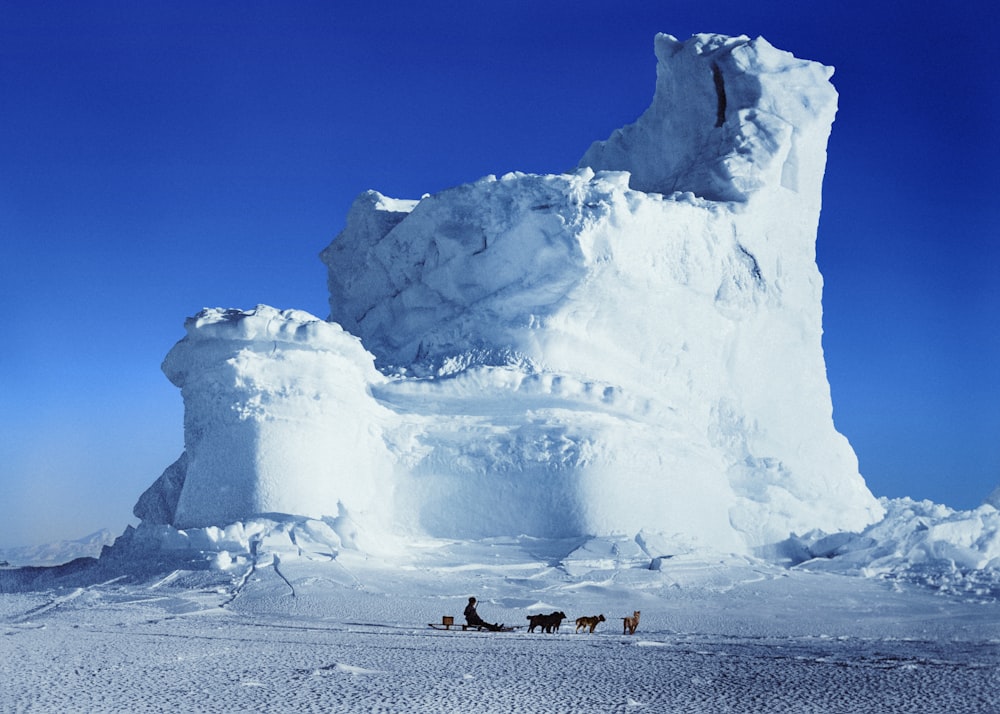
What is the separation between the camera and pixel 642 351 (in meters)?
22.4

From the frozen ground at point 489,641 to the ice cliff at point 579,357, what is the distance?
240 cm

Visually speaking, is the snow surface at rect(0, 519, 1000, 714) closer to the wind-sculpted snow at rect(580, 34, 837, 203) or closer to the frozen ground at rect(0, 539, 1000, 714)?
the frozen ground at rect(0, 539, 1000, 714)

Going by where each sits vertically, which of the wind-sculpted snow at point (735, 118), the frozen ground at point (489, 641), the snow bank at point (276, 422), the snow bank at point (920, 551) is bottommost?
the frozen ground at point (489, 641)

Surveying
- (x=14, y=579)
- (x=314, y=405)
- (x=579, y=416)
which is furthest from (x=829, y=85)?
(x=14, y=579)

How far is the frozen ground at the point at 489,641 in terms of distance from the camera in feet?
22.3

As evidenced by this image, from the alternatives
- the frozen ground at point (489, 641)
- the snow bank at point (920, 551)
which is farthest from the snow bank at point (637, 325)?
the frozen ground at point (489, 641)

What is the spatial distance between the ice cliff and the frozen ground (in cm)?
240

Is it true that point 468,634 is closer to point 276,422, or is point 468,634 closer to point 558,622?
point 558,622

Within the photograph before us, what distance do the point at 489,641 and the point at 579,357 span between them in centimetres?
1244

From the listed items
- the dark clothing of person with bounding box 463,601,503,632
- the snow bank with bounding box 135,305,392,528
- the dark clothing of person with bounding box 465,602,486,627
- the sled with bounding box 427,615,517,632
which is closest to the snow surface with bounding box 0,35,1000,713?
the snow bank with bounding box 135,305,392,528

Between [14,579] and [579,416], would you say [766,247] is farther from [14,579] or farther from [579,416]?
[14,579]

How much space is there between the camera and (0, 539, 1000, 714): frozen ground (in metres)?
6.79

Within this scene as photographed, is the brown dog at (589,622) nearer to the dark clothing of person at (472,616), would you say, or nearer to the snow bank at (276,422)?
the dark clothing of person at (472,616)

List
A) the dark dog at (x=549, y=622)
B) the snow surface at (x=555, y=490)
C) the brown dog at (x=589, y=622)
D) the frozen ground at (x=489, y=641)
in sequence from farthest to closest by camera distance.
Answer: the brown dog at (x=589, y=622), the dark dog at (x=549, y=622), the snow surface at (x=555, y=490), the frozen ground at (x=489, y=641)
